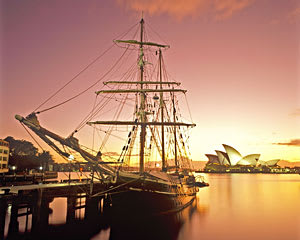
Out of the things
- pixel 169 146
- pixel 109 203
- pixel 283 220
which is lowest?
pixel 283 220

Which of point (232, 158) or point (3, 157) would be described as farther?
point (232, 158)

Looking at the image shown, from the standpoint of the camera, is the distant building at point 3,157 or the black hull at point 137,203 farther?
the distant building at point 3,157

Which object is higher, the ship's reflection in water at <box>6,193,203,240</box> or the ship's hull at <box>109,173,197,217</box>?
the ship's hull at <box>109,173,197,217</box>

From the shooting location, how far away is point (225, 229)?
90.7ft

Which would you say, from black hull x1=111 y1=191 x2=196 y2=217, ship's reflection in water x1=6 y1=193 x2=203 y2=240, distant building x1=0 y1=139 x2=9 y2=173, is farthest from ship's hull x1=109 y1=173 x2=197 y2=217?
distant building x1=0 y1=139 x2=9 y2=173

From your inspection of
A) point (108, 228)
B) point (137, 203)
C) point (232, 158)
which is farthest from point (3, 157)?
point (232, 158)

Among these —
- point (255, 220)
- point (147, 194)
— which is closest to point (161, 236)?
point (147, 194)

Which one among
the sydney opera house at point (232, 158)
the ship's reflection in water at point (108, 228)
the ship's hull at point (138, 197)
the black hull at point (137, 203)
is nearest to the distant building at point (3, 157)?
the ship's reflection in water at point (108, 228)

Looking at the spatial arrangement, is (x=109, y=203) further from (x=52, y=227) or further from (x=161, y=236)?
(x=161, y=236)

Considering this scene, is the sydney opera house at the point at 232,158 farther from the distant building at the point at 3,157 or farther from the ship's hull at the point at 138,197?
the ship's hull at the point at 138,197

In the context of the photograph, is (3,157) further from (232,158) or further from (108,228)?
(232,158)

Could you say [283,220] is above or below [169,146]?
below

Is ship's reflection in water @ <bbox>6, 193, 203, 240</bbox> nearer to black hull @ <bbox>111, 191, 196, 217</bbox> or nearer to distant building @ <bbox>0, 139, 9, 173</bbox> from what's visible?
black hull @ <bbox>111, 191, 196, 217</bbox>

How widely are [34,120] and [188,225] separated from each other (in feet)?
57.3
